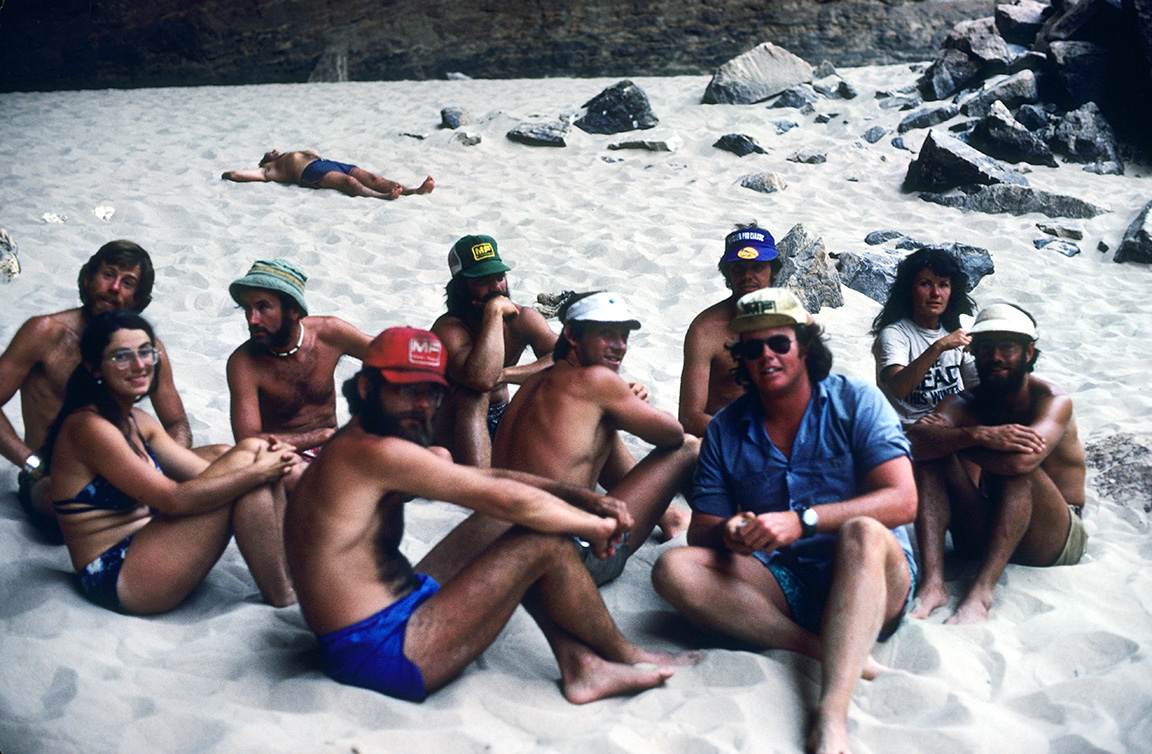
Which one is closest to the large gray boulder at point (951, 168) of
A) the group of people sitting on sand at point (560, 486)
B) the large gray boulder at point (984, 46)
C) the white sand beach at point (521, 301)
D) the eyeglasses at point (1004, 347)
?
the white sand beach at point (521, 301)

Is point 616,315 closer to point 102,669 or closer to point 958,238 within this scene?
point 102,669

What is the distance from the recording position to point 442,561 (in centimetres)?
323

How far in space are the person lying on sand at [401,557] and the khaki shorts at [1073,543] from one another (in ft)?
5.93

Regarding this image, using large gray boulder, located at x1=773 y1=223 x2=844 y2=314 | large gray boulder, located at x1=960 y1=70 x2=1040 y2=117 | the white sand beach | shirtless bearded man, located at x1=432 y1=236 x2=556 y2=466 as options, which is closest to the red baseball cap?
the white sand beach

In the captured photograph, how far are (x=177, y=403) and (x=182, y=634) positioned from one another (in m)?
1.37

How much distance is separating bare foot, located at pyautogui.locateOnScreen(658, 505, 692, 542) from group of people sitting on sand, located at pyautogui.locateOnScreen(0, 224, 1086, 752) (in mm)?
15

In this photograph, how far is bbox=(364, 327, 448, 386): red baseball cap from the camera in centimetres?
259

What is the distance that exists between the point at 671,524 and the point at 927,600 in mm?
1136

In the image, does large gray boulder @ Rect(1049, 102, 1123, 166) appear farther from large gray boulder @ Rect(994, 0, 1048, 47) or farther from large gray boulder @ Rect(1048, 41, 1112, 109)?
large gray boulder @ Rect(994, 0, 1048, 47)

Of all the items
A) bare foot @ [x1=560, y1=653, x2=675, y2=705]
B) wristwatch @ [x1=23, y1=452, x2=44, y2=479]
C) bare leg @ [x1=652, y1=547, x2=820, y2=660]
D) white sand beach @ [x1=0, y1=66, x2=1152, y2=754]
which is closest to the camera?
white sand beach @ [x1=0, y1=66, x2=1152, y2=754]

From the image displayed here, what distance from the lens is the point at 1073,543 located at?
137 inches

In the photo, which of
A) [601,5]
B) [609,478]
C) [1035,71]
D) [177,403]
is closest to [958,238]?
[1035,71]

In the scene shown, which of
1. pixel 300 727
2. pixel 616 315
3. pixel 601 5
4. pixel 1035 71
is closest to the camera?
pixel 300 727

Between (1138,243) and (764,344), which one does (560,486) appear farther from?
(1138,243)
